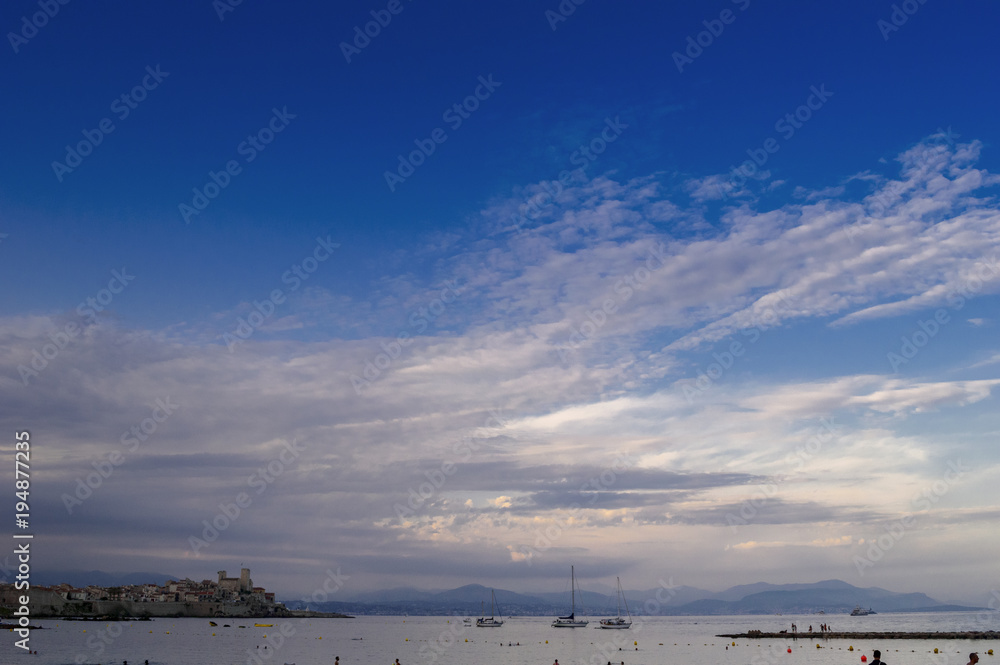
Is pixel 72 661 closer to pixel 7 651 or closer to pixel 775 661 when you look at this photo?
pixel 7 651

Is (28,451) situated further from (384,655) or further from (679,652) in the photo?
(679,652)

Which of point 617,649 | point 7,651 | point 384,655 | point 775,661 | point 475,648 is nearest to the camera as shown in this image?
point 775,661

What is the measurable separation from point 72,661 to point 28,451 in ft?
223

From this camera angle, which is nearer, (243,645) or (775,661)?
(775,661)

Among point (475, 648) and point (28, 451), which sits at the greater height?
point (28, 451)

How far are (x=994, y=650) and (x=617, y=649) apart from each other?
2209 inches

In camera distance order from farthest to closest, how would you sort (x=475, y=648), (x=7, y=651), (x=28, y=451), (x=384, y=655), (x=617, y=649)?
1. (x=475, y=648)
2. (x=617, y=649)
3. (x=384, y=655)
4. (x=7, y=651)
5. (x=28, y=451)

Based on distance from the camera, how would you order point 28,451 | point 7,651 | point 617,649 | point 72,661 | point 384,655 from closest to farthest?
1. point 28,451
2. point 72,661
3. point 7,651
4. point 384,655
5. point 617,649

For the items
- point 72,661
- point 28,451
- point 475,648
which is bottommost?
point 475,648

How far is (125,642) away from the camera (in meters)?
137

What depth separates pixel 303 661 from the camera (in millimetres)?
104438

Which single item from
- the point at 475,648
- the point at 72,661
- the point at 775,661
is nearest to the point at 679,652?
the point at 775,661

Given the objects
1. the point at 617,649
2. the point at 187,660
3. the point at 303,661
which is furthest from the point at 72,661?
the point at 617,649

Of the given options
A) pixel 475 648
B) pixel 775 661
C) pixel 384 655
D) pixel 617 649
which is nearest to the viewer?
pixel 775 661
